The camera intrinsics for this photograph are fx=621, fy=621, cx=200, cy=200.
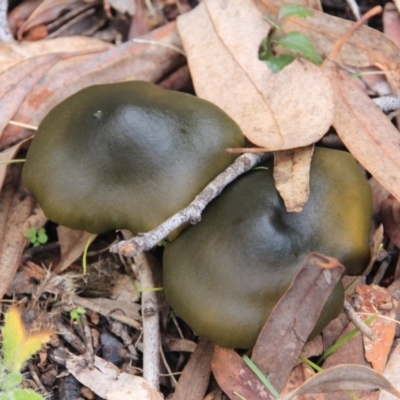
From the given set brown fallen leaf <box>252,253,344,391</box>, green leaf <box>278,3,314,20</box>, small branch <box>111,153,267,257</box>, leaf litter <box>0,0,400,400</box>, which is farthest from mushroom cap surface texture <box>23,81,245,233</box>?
green leaf <box>278,3,314,20</box>

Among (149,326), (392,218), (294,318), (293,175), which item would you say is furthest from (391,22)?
(149,326)

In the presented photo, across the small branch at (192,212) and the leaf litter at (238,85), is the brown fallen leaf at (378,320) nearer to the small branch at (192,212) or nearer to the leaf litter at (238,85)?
the leaf litter at (238,85)

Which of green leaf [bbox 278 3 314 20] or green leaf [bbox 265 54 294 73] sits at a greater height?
green leaf [bbox 278 3 314 20]

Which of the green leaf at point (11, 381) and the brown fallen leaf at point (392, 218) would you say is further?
the brown fallen leaf at point (392, 218)

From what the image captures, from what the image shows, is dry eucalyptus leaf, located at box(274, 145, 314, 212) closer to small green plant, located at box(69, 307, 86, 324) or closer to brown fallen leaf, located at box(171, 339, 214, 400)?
brown fallen leaf, located at box(171, 339, 214, 400)

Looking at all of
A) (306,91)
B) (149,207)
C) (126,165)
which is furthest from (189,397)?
(306,91)

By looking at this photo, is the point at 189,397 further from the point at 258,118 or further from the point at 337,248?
the point at 258,118

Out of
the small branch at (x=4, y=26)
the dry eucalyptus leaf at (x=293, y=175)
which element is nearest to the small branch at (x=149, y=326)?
the dry eucalyptus leaf at (x=293, y=175)
